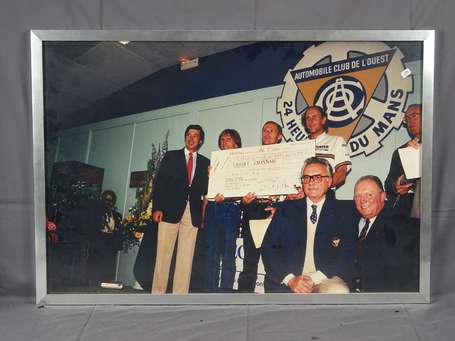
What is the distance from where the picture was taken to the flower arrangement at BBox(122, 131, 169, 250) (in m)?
3.52

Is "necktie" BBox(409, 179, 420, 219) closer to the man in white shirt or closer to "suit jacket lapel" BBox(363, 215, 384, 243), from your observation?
"suit jacket lapel" BBox(363, 215, 384, 243)

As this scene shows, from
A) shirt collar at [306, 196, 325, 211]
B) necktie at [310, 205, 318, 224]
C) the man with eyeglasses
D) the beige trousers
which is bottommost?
the beige trousers

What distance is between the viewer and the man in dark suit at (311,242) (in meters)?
3.49

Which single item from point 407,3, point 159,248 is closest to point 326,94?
point 407,3

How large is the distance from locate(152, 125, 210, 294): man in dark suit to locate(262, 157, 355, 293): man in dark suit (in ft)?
1.77

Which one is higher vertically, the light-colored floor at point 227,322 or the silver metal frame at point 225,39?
the silver metal frame at point 225,39

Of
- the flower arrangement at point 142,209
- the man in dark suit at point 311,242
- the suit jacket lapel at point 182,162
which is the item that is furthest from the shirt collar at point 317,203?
the flower arrangement at point 142,209

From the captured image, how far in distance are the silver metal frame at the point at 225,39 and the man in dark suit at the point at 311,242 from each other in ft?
0.34

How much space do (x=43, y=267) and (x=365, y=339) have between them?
2221mm

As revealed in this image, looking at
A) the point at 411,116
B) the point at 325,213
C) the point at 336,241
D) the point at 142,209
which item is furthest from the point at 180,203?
the point at 411,116

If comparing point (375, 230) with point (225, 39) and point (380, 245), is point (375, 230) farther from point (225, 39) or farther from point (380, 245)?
point (225, 39)

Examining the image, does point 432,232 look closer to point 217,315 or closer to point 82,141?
point 217,315

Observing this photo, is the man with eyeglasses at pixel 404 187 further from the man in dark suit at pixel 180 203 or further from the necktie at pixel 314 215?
the man in dark suit at pixel 180 203

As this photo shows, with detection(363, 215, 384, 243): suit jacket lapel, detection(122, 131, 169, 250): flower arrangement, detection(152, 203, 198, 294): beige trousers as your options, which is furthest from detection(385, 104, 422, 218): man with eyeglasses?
detection(122, 131, 169, 250): flower arrangement
